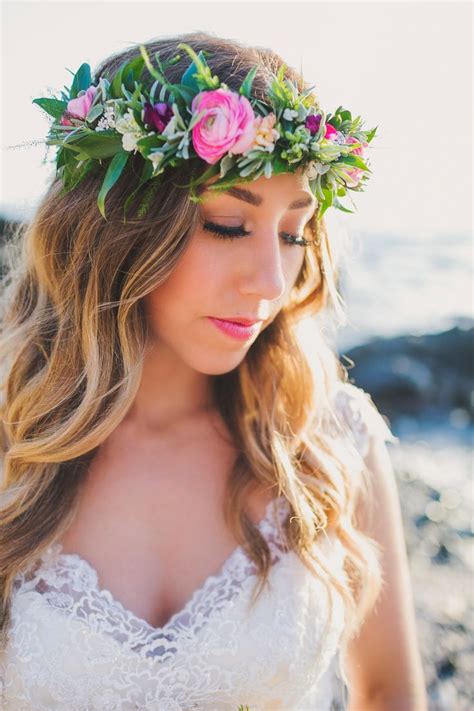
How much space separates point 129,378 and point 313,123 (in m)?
0.95

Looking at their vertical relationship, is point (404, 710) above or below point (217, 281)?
below

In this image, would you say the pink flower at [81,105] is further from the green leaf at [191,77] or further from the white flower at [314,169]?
the white flower at [314,169]

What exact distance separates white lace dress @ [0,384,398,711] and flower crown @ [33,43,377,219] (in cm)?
116

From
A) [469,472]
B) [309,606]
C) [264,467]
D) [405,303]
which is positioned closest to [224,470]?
[264,467]

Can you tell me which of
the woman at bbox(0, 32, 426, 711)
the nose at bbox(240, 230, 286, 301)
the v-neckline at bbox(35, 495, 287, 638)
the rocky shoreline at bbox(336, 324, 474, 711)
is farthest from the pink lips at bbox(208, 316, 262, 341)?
the rocky shoreline at bbox(336, 324, 474, 711)

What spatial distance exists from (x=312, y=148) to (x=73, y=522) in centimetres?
137

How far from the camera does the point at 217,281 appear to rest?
86.4 inches

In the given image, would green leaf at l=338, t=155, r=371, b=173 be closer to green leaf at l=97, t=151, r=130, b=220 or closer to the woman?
the woman

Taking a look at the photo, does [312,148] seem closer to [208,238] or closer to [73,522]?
[208,238]

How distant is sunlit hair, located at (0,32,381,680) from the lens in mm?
2266

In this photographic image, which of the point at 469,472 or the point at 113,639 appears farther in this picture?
the point at 469,472

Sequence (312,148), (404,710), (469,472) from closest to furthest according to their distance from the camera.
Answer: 1. (312,148)
2. (404,710)
3. (469,472)

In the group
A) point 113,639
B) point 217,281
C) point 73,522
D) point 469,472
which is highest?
point 217,281

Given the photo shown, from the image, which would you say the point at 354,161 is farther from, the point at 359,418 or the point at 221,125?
the point at 359,418
